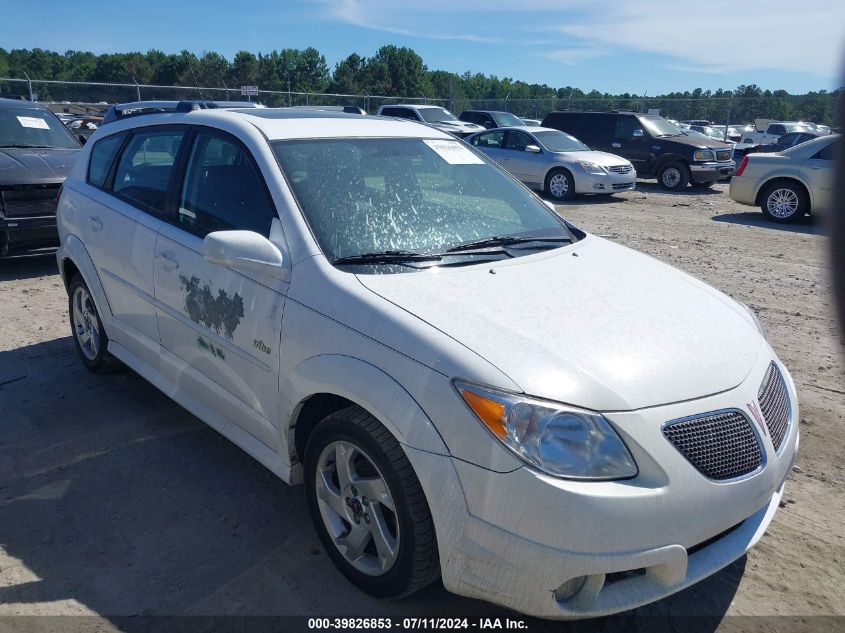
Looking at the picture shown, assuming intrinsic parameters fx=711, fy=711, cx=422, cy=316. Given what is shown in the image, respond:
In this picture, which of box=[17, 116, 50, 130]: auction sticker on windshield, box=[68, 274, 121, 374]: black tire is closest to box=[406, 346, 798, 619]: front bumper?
box=[68, 274, 121, 374]: black tire

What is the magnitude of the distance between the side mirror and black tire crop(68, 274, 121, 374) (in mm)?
2059

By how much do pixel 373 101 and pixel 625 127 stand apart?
18.1 meters

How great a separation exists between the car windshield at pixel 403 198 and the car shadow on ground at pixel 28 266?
18.7 ft

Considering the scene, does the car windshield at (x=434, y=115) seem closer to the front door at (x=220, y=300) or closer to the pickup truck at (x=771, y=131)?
the pickup truck at (x=771, y=131)

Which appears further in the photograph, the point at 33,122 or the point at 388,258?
the point at 33,122

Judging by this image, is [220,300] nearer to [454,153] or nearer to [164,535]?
[164,535]

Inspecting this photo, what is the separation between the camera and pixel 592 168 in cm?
1507

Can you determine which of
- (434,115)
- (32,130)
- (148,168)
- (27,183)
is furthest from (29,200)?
(434,115)

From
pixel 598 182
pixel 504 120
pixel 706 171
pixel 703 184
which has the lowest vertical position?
pixel 703 184

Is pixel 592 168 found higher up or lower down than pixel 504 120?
lower down

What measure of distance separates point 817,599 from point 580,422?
57.0 inches

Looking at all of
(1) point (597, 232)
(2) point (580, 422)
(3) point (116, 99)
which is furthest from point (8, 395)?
A: (3) point (116, 99)

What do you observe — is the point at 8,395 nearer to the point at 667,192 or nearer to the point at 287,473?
the point at 287,473

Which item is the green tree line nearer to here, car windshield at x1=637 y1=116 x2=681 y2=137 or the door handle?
car windshield at x1=637 y1=116 x2=681 y2=137
